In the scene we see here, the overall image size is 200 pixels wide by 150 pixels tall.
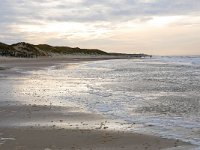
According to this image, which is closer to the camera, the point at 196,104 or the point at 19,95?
the point at 196,104

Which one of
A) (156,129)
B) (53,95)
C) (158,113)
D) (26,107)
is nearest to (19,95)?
(53,95)

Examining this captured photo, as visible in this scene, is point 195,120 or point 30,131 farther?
point 195,120

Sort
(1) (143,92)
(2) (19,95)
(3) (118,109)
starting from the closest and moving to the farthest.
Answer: (3) (118,109)
(2) (19,95)
(1) (143,92)

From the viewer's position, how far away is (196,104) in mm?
13953

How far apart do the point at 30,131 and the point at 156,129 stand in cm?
315

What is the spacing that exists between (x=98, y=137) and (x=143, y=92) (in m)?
9.33

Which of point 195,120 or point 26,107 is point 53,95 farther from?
point 195,120

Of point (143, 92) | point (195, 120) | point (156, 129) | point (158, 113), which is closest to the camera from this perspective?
point (156, 129)

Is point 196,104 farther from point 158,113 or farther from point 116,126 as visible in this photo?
point 116,126

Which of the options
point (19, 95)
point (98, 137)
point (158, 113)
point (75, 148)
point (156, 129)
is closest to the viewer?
point (75, 148)

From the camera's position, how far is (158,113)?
12.4 meters

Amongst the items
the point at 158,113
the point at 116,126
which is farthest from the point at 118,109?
the point at 116,126

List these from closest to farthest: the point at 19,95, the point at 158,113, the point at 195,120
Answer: the point at 195,120 < the point at 158,113 < the point at 19,95

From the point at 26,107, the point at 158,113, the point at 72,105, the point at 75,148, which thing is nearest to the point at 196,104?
the point at 158,113
